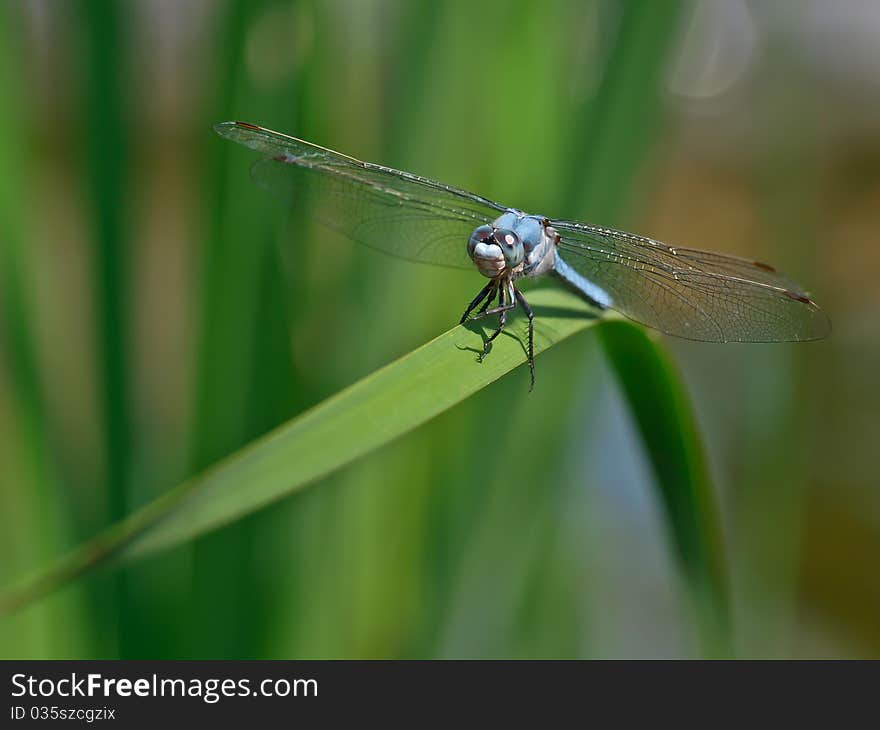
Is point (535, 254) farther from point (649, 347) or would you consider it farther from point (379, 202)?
point (649, 347)

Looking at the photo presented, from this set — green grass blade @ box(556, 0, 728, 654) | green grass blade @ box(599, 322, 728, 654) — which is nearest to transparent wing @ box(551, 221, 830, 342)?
green grass blade @ box(556, 0, 728, 654)

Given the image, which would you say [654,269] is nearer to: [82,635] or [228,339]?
[228,339]

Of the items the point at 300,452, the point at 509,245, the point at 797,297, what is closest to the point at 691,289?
the point at 797,297

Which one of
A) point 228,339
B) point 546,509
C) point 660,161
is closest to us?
point 228,339

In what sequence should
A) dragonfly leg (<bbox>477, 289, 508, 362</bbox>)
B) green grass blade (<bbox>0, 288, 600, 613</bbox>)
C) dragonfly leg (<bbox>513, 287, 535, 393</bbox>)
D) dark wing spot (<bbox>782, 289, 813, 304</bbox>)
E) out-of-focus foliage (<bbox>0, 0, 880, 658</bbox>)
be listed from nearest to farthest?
green grass blade (<bbox>0, 288, 600, 613</bbox>), dragonfly leg (<bbox>477, 289, 508, 362</bbox>), dragonfly leg (<bbox>513, 287, 535, 393</bbox>), out-of-focus foliage (<bbox>0, 0, 880, 658</bbox>), dark wing spot (<bbox>782, 289, 813, 304</bbox>)

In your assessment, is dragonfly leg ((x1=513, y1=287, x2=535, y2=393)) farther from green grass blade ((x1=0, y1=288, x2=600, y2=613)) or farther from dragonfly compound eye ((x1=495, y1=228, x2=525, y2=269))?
green grass blade ((x1=0, y1=288, x2=600, y2=613))

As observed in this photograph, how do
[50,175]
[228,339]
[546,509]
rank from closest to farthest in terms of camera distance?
[228,339] → [546,509] → [50,175]

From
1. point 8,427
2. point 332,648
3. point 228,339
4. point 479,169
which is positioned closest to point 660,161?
point 479,169
